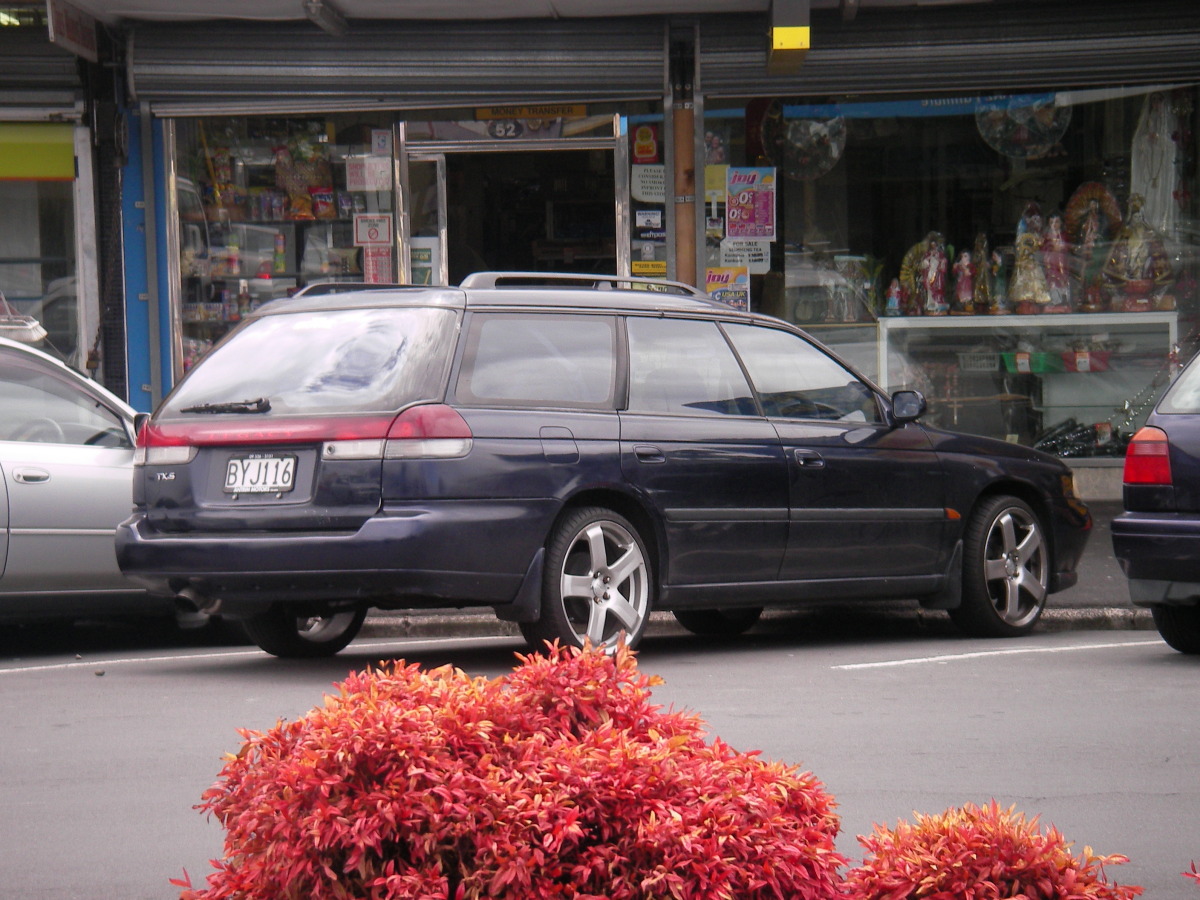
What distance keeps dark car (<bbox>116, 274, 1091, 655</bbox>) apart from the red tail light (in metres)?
1.11

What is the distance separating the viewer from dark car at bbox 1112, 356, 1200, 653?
7359 mm

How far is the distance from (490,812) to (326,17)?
11012 mm

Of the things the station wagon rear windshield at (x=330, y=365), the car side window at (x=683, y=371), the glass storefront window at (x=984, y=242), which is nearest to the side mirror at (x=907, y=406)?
the car side window at (x=683, y=371)

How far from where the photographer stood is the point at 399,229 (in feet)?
45.8

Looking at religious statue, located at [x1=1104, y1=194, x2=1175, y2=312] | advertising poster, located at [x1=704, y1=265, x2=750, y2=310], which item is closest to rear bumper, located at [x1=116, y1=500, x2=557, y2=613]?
advertising poster, located at [x1=704, y1=265, x2=750, y2=310]

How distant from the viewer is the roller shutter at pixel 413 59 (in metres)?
13.3

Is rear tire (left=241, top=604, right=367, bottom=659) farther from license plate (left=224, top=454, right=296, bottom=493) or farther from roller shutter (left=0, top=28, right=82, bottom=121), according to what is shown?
roller shutter (left=0, top=28, right=82, bottom=121)

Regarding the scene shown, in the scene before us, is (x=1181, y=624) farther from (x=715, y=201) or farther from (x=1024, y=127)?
(x=1024, y=127)

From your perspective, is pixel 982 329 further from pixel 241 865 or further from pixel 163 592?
pixel 241 865

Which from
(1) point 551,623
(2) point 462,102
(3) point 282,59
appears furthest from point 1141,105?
(1) point 551,623

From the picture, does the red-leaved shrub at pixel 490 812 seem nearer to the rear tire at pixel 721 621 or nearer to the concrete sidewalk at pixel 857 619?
the concrete sidewalk at pixel 857 619

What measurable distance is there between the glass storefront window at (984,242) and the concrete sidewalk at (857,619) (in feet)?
13.2

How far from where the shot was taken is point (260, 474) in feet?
22.3

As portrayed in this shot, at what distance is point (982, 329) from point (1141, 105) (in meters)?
2.23
